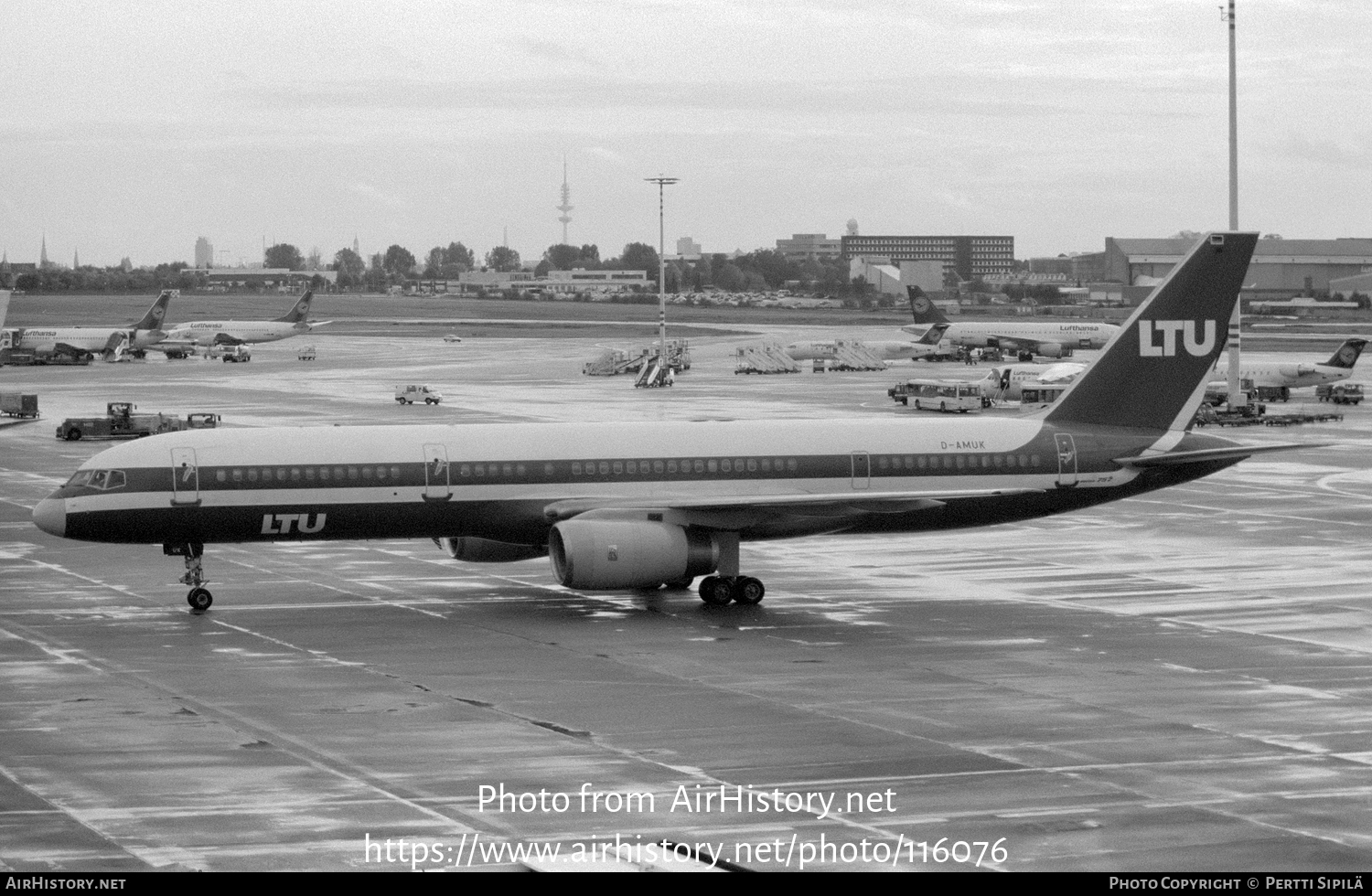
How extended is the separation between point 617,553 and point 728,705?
323 inches

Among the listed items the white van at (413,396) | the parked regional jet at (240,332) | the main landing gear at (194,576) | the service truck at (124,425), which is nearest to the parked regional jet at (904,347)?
the white van at (413,396)

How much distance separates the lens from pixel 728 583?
37500 mm

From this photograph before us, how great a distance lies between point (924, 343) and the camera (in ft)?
505

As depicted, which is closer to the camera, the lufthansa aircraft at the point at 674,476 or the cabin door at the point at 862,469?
the lufthansa aircraft at the point at 674,476

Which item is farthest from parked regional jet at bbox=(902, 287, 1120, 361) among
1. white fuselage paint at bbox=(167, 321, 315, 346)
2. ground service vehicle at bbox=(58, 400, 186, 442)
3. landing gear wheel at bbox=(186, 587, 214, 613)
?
landing gear wheel at bbox=(186, 587, 214, 613)

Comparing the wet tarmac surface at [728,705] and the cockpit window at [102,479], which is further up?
the cockpit window at [102,479]

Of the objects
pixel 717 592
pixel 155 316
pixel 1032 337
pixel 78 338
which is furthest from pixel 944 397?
pixel 155 316

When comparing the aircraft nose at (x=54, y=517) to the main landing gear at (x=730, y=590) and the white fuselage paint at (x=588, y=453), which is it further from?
the main landing gear at (x=730, y=590)

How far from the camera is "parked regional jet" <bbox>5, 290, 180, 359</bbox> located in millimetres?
145375

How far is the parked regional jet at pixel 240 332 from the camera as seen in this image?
168m

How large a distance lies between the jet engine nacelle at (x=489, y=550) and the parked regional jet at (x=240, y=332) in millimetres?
131087

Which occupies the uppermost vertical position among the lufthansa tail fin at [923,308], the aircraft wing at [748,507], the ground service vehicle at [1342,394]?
the lufthansa tail fin at [923,308]

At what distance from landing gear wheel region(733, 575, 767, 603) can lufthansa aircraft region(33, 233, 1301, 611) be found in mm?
39

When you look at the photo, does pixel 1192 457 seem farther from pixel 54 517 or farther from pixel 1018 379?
pixel 1018 379
